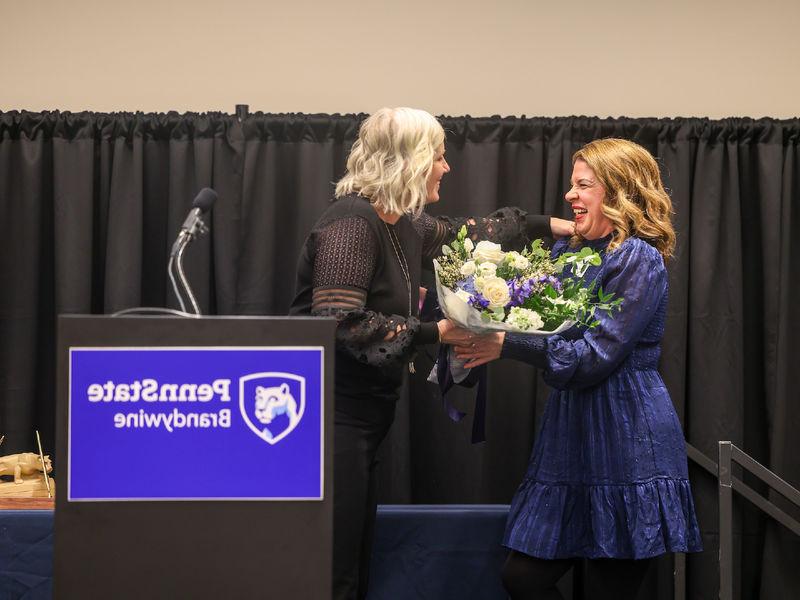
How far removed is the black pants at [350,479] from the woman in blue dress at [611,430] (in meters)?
0.35

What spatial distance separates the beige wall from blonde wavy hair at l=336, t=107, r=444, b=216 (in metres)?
1.34

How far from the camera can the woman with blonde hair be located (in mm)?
2346

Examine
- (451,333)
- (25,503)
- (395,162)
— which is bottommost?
(25,503)

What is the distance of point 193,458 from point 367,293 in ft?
2.96

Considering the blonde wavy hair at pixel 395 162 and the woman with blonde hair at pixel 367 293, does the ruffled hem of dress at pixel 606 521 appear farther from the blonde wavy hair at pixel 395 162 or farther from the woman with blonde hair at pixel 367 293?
the blonde wavy hair at pixel 395 162

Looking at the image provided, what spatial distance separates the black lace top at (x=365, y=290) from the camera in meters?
2.33

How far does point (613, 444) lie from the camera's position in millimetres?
2527

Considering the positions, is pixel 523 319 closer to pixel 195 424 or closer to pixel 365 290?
pixel 365 290

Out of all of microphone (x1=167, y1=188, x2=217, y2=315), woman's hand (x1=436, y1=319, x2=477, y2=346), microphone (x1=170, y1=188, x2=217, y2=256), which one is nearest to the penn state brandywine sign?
microphone (x1=167, y1=188, x2=217, y2=315)

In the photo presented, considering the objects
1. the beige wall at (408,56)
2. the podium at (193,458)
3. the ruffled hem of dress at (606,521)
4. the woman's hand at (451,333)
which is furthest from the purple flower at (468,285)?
the beige wall at (408,56)

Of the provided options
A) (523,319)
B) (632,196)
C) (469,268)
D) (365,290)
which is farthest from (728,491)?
(365,290)

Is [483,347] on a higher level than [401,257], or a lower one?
lower

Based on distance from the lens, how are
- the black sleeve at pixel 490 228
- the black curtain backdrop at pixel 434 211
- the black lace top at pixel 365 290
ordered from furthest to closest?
the black curtain backdrop at pixel 434 211, the black sleeve at pixel 490 228, the black lace top at pixel 365 290

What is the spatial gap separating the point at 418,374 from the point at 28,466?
1.49 m
